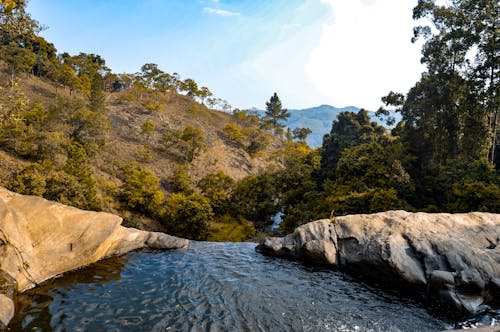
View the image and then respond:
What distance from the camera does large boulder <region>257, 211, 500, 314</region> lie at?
11219 mm

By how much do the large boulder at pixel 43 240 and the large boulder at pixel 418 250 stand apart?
10.1m

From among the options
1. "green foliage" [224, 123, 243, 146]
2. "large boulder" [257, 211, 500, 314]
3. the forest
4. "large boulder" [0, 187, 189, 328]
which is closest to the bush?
the forest

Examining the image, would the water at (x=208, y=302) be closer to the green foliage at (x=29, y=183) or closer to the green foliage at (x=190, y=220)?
the green foliage at (x=29, y=183)

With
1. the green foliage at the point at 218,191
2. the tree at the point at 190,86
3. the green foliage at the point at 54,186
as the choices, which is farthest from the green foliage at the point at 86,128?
the tree at the point at 190,86

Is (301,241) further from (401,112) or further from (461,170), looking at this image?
(401,112)

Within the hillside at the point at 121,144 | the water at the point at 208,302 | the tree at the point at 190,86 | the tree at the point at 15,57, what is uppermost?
the tree at the point at 190,86

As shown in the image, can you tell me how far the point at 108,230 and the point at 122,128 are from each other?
174 feet

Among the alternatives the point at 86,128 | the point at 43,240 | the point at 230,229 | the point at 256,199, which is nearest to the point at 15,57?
the point at 86,128

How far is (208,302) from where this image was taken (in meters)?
10.8

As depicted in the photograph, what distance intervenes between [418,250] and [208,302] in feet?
32.3

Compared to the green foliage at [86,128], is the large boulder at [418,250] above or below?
below

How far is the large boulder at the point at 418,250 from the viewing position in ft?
36.8

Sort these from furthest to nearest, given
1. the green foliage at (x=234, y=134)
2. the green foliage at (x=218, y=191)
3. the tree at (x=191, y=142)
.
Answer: the green foliage at (x=234, y=134) < the tree at (x=191, y=142) < the green foliage at (x=218, y=191)

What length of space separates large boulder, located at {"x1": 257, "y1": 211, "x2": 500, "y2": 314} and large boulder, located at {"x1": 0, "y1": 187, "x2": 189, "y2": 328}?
1008 cm
